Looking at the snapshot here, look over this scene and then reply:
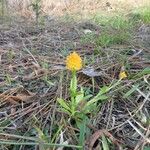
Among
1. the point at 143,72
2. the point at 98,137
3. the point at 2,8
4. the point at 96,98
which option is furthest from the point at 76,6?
the point at 98,137

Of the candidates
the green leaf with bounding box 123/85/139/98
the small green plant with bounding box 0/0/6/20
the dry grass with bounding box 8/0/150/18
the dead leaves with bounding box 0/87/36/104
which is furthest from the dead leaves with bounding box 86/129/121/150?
the dry grass with bounding box 8/0/150/18

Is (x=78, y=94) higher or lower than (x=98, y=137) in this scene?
higher

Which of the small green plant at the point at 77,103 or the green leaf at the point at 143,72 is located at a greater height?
the green leaf at the point at 143,72

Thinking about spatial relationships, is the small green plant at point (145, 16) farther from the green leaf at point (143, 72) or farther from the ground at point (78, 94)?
the green leaf at point (143, 72)

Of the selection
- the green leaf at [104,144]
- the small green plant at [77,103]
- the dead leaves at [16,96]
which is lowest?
the green leaf at [104,144]

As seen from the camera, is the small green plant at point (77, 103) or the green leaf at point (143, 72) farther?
the green leaf at point (143, 72)

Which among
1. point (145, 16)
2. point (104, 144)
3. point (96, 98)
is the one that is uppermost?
point (145, 16)

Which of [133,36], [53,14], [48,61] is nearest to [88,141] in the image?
[48,61]

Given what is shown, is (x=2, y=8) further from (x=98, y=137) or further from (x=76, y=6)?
(x=98, y=137)

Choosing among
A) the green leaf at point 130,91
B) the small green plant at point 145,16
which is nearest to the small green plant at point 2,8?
the small green plant at point 145,16
